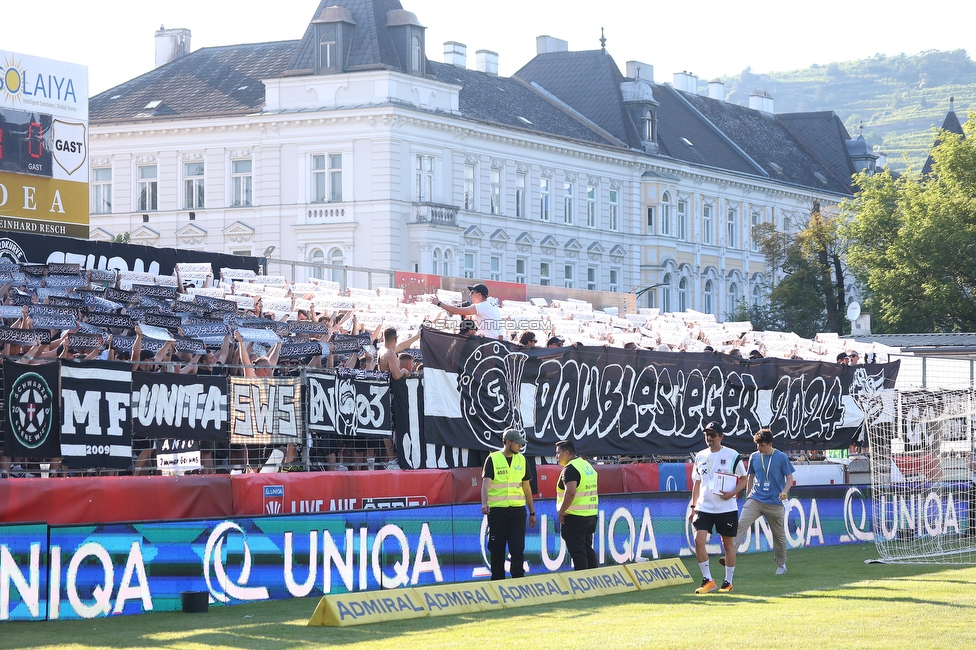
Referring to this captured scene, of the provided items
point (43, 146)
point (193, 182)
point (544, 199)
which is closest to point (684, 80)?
point (544, 199)

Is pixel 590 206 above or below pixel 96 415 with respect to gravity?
above

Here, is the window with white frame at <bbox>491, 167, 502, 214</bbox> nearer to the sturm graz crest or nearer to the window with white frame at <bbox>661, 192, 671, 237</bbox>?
the window with white frame at <bbox>661, 192, 671, 237</bbox>

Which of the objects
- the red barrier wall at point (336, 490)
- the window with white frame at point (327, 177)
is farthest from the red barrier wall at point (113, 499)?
the window with white frame at point (327, 177)

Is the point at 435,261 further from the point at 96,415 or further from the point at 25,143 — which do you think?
the point at 96,415

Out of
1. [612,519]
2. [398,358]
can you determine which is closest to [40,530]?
[398,358]

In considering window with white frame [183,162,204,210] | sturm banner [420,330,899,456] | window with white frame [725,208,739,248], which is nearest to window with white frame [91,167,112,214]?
window with white frame [183,162,204,210]

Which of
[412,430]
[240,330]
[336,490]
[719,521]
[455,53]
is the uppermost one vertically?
[455,53]

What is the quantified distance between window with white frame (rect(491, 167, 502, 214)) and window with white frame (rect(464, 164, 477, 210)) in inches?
51.8

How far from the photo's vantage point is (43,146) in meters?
29.1

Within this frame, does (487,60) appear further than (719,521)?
Yes

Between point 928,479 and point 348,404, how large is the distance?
10.2m

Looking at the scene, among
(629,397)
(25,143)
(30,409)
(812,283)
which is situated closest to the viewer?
(30,409)

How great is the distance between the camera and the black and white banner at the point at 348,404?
18359 mm

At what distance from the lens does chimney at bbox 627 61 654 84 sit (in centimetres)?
8162
